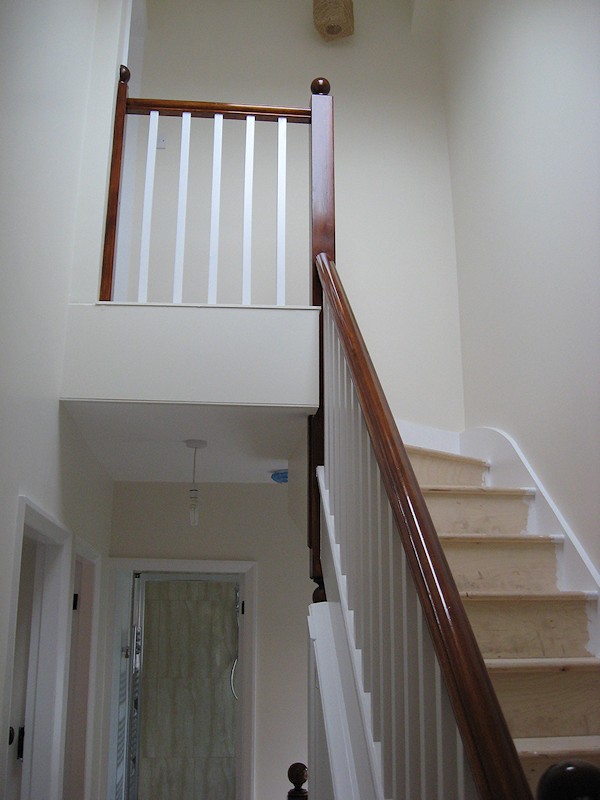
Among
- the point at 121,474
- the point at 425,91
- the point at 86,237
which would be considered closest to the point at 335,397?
the point at 86,237

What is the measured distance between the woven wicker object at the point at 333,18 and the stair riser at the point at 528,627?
420 centimetres

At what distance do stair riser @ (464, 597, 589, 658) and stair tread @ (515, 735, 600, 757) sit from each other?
0.33 metres

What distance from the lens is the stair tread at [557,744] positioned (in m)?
1.95

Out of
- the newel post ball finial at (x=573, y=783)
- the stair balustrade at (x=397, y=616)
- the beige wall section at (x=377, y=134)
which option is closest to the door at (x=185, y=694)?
the beige wall section at (x=377, y=134)

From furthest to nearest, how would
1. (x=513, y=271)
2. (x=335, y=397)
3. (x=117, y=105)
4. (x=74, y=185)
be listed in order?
(x=513, y=271) → (x=117, y=105) → (x=74, y=185) → (x=335, y=397)

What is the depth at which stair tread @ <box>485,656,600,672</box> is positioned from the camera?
7.20ft

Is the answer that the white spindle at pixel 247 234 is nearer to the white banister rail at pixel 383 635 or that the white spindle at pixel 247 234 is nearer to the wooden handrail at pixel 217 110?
the wooden handrail at pixel 217 110

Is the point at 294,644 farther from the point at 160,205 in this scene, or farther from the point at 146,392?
the point at 160,205

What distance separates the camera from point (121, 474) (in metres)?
4.50

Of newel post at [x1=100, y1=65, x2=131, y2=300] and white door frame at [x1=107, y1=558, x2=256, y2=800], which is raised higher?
newel post at [x1=100, y1=65, x2=131, y2=300]

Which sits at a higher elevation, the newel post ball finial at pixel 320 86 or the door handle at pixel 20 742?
the newel post ball finial at pixel 320 86

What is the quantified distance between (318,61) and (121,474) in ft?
10.6

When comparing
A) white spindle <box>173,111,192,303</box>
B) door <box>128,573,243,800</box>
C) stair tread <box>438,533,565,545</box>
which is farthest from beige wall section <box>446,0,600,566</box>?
door <box>128,573,243,800</box>

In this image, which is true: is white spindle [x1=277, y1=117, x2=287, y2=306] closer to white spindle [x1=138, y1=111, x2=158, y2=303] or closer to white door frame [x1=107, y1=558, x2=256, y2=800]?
white spindle [x1=138, y1=111, x2=158, y2=303]
